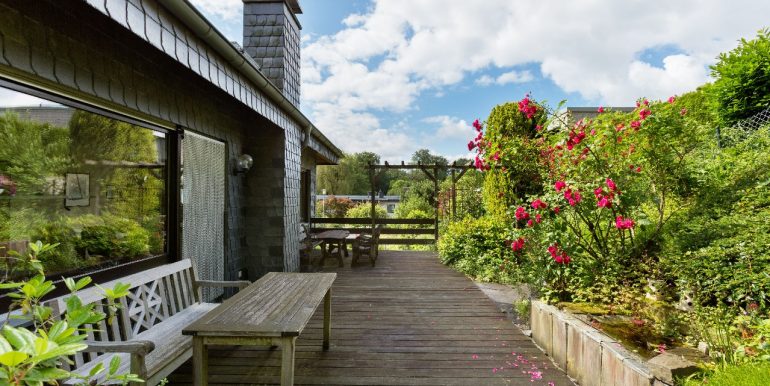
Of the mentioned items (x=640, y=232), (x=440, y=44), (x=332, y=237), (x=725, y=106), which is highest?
(x=440, y=44)

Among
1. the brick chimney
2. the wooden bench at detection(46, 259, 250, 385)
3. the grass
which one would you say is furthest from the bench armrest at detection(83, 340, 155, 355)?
the brick chimney

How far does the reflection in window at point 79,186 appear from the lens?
2.17 metres

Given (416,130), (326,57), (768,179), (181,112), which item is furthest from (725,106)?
(416,130)

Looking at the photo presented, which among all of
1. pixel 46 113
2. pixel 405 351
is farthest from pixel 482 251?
pixel 46 113

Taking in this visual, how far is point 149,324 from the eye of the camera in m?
2.72

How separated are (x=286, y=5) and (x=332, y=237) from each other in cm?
436

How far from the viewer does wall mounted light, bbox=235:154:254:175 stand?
5016 millimetres

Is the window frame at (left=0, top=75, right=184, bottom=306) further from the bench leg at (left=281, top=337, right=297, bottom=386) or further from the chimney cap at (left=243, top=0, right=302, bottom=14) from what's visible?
the chimney cap at (left=243, top=0, right=302, bottom=14)

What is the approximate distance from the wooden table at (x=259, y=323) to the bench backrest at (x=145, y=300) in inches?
22.9

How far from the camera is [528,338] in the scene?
351 centimetres

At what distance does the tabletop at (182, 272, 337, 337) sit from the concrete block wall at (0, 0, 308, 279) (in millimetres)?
1653

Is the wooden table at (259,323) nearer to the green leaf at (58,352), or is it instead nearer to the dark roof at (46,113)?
the green leaf at (58,352)

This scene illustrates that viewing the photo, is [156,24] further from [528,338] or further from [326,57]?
[326,57]

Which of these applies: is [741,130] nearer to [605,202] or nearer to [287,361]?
[605,202]
